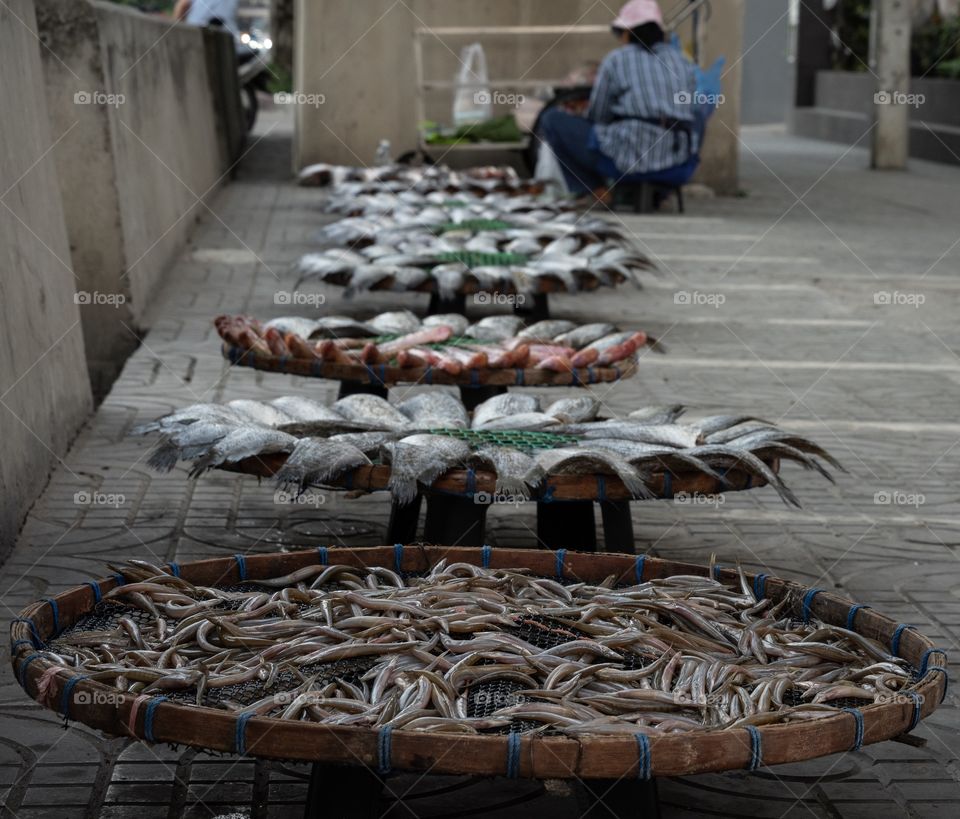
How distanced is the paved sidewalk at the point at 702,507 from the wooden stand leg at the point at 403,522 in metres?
0.40

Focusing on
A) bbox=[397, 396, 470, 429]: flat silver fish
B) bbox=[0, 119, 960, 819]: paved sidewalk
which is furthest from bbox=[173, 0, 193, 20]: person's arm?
bbox=[397, 396, 470, 429]: flat silver fish

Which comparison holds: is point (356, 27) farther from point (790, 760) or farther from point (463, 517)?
point (790, 760)

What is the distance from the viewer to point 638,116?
13930mm

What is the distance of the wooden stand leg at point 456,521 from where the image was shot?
441cm

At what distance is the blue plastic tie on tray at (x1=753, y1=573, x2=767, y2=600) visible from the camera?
11.7 feet

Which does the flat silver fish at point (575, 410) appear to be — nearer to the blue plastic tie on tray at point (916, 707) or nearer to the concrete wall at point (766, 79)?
the blue plastic tie on tray at point (916, 707)

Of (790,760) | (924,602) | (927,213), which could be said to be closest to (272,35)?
(927,213)

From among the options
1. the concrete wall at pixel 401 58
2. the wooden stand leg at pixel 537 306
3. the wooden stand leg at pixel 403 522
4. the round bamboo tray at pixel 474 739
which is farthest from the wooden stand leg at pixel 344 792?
the concrete wall at pixel 401 58

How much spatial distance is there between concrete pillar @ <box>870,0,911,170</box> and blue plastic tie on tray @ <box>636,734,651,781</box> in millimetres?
18014

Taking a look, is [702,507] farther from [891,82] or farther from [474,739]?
[891,82]

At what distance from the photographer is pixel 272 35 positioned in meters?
24.2

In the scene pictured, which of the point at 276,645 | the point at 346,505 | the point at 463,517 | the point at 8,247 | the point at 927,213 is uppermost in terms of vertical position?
the point at 8,247

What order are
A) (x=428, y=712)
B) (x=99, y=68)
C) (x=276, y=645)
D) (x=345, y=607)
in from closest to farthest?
(x=428, y=712)
(x=276, y=645)
(x=345, y=607)
(x=99, y=68)

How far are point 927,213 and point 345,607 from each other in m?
13.4
